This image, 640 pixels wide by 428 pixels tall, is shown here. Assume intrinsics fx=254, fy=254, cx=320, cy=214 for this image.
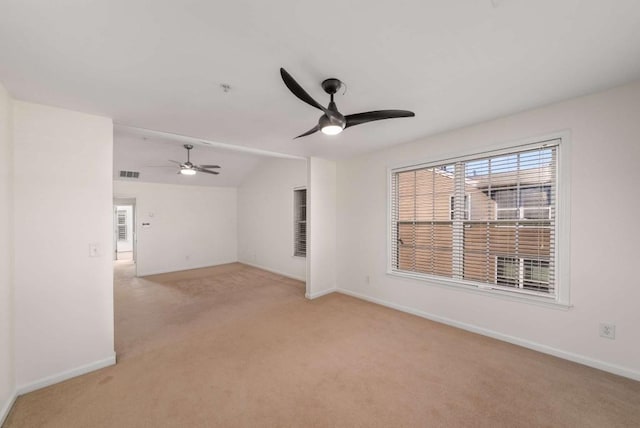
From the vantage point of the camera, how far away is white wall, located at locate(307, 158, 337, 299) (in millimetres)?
4477

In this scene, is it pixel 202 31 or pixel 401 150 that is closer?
pixel 202 31

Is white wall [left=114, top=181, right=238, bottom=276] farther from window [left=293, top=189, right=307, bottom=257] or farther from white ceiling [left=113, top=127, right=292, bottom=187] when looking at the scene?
window [left=293, top=189, right=307, bottom=257]

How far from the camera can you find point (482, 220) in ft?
10.1

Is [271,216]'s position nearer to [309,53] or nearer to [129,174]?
[129,174]

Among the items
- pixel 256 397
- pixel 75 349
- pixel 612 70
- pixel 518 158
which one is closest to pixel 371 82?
pixel 612 70

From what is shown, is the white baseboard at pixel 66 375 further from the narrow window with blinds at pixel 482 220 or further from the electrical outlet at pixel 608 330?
the electrical outlet at pixel 608 330

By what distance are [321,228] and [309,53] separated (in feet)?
10.7

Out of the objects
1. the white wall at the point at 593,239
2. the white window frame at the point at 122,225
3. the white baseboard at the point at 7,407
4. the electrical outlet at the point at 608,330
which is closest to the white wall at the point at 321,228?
the white wall at the point at 593,239

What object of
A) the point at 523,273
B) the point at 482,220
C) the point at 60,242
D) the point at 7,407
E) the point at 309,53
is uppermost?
the point at 309,53

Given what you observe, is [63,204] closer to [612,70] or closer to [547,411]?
[547,411]

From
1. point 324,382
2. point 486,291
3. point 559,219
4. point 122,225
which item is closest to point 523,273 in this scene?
point 486,291

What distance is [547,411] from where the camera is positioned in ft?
6.09

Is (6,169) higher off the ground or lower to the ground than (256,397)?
higher

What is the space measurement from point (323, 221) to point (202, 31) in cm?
350
